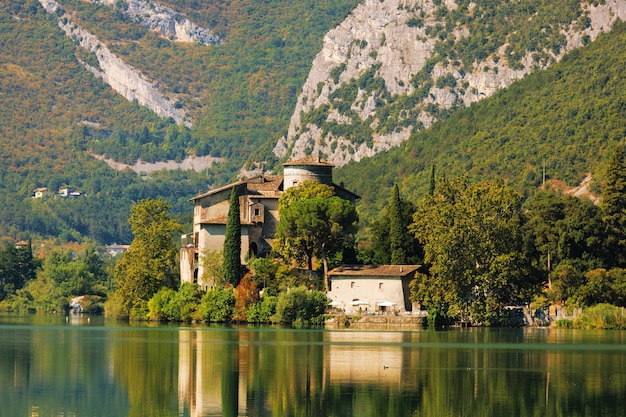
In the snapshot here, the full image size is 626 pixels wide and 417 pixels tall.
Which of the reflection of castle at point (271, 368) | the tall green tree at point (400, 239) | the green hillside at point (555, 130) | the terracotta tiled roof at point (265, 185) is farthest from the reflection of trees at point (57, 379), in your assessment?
the green hillside at point (555, 130)

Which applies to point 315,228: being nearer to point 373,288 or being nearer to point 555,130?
point 373,288

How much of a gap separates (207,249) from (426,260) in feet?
75.3

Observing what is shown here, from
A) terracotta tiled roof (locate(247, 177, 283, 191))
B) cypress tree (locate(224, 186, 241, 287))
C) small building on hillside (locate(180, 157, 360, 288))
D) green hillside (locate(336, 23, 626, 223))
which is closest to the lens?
cypress tree (locate(224, 186, 241, 287))

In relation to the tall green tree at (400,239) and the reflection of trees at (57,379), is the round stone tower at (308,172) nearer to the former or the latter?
the tall green tree at (400,239)

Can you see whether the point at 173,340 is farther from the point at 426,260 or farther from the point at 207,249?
the point at 207,249

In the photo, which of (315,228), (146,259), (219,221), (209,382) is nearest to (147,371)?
(209,382)

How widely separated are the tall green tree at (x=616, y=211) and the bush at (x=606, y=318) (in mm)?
9257

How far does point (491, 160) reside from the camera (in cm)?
17675

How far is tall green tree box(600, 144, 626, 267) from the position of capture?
109m

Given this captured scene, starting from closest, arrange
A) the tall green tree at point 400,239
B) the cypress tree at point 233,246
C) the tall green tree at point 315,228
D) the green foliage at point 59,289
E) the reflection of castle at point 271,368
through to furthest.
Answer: the reflection of castle at point 271,368 < the tall green tree at point 315,228 < the tall green tree at point 400,239 < the cypress tree at point 233,246 < the green foliage at point 59,289

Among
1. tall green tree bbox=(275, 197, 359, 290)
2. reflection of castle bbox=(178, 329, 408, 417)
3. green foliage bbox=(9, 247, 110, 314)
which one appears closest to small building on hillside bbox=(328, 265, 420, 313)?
tall green tree bbox=(275, 197, 359, 290)

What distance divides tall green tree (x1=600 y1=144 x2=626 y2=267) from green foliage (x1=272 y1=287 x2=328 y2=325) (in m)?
Result: 21.7

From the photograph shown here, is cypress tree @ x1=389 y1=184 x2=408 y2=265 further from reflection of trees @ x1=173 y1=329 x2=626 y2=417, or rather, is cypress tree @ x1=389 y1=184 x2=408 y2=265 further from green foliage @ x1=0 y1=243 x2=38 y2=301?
green foliage @ x1=0 y1=243 x2=38 y2=301

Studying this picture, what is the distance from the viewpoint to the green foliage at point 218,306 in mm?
112875
